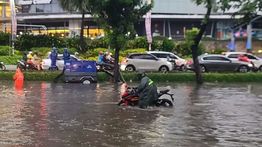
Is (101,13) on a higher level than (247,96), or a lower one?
higher

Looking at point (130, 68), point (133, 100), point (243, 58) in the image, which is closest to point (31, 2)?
point (130, 68)

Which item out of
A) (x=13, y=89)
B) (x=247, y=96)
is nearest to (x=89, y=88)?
(x=13, y=89)

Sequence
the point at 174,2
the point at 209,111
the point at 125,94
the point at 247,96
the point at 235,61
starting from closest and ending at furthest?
the point at 209,111
the point at 125,94
the point at 247,96
the point at 235,61
the point at 174,2

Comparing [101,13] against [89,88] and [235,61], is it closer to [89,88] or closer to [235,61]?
[89,88]

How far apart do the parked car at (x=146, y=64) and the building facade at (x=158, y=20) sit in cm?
3166

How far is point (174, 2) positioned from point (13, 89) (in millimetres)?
49832

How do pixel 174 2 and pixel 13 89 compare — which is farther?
pixel 174 2

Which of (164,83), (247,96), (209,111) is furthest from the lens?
(164,83)

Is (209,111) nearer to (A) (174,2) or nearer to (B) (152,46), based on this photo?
(B) (152,46)

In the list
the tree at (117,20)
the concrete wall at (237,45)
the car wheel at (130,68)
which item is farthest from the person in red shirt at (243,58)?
the concrete wall at (237,45)

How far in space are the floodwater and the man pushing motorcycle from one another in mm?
402

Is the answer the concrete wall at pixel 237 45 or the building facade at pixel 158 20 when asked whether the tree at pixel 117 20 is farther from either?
the building facade at pixel 158 20

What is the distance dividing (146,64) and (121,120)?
77.9 feet

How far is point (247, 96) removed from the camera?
24984mm
